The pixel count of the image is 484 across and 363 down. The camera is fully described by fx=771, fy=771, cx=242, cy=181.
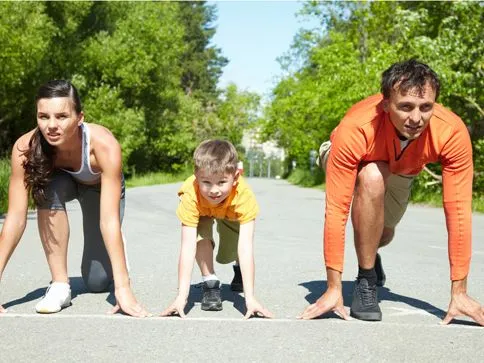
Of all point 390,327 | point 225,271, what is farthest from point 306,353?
point 225,271

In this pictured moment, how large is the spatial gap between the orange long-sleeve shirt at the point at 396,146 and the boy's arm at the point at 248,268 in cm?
45

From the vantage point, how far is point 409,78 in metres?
4.26

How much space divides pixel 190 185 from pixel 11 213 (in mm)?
1130

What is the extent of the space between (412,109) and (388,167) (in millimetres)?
532

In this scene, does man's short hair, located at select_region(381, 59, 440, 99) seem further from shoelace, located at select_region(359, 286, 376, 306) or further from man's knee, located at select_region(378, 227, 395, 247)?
man's knee, located at select_region(378, 227, 395, 247)

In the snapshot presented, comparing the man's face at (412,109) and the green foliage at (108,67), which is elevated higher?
the green foliage at (108,67)

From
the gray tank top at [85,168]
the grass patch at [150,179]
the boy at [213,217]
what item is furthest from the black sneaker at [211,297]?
the grass patch at [150,179]

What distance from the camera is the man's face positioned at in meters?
4.24

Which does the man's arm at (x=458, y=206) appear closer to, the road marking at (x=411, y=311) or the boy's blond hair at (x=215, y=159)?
the road marking at (x=411, y=311)

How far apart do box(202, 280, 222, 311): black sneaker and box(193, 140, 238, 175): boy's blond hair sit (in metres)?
0.81

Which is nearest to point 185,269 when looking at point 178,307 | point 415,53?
point 178,307

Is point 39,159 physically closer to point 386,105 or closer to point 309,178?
point 386,105

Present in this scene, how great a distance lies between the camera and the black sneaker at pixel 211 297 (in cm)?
478

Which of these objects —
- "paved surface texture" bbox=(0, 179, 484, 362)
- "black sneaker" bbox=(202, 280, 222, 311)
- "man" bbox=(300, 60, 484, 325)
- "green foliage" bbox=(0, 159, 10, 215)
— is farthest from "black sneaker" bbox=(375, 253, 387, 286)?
"green foliage" bbox=(0, 159, 10, 215)
